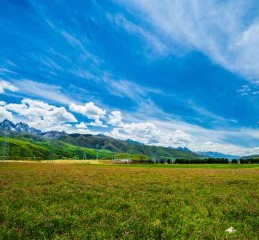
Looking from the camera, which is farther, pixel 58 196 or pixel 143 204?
pixel 58 196

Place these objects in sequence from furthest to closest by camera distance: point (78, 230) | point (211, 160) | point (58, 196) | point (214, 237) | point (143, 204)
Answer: point (211, 160) → point (58, 196) → point (143, 204) → point (78, 230) → point (214, 237)

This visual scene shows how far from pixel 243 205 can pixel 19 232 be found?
14043 millimetres

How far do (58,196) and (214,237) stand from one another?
14105 mm

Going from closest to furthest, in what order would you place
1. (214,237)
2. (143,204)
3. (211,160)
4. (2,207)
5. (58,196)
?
(214,237), (2,207), (143,204), (58,196), (211,160)

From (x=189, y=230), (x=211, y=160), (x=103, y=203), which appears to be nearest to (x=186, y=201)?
(x=103, y=203)

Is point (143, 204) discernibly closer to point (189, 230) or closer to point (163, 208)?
point (163, 208)

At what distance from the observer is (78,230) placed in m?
12.1

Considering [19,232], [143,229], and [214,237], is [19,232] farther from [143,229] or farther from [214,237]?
[214,237]

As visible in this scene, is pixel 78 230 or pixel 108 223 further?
pixel 108 223

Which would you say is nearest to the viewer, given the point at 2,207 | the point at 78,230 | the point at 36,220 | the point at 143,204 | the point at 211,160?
the point at 78,230

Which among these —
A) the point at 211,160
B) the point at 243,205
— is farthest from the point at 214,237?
the point at 211,160

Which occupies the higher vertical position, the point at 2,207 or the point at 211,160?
the point at 211,160

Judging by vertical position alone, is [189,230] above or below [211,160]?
below

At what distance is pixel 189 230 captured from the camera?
12.2 metres
